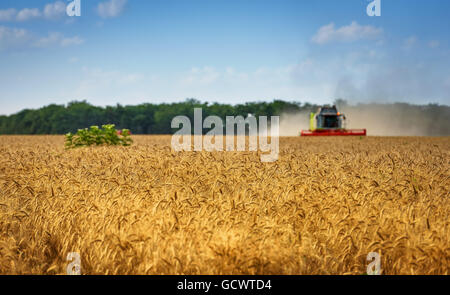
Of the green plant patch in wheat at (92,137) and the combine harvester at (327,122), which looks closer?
the green plant patch in wheat at (92,137)

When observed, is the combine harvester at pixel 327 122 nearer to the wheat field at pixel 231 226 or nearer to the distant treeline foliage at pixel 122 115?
the wheat field at pixel 231 226

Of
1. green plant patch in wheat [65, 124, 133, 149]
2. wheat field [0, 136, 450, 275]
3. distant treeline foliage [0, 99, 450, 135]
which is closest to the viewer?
wheat field [0, 136, 450, 275]

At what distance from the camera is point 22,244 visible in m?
4.30

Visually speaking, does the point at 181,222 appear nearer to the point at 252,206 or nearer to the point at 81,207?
the point at 252,206

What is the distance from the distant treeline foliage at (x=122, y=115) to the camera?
8938cm

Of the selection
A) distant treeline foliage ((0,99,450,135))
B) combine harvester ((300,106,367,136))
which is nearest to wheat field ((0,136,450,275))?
combine harvester ((300,106,367,136))

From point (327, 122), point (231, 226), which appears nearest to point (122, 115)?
point (327, 122)

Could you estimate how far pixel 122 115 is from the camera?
92250 millimetres

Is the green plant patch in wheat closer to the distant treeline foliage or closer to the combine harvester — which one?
the combine harvester

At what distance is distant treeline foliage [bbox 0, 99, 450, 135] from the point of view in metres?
89.4

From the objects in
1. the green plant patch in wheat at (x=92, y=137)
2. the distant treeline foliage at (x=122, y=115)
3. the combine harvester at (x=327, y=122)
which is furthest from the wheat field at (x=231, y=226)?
the distant treeline foliage at (x=122, y=115)

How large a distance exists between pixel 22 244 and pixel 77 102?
374ft

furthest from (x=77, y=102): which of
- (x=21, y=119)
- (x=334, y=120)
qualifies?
(x=334, y=120)

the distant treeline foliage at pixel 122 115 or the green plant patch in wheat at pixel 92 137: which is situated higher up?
the distant treeline foliage at pixel 122 115
